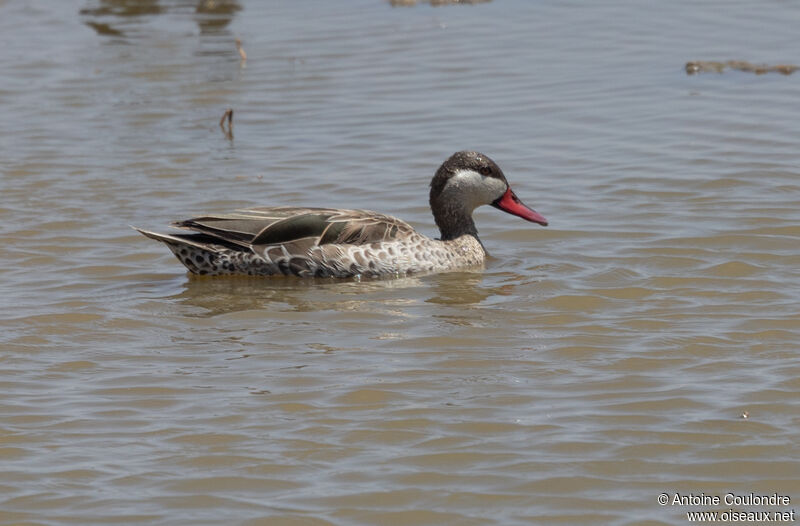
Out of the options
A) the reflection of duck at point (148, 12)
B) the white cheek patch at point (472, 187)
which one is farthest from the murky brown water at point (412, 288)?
the reflection of duck at point (148, 12)

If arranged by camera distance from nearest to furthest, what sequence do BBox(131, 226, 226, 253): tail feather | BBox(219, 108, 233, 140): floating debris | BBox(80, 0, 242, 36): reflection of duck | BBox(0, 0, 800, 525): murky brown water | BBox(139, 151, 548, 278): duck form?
BBox(0, 0, 800, 525): murky brown water
BBox(131, 226, 226, 253): tail feather
BBox(139, 151, 548, 278): duck
BBox(219, 108, 233, 140): floating debris
BBox(80, 0, 242, 36): reflection of duck

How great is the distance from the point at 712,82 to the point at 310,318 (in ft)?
25.6

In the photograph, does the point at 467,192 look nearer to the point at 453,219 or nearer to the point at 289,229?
the point at 453,219

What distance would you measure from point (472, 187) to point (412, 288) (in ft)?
4.25

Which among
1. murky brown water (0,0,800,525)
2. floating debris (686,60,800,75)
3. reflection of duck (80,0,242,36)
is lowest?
murky brown water (0,0,800,525)

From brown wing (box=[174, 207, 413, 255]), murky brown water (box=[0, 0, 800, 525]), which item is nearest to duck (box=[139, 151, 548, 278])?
brown wing (box=[174, 207, 413, 255])

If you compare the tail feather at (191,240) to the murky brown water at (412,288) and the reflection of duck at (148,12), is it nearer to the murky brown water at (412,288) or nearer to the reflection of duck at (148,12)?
the murky brown water at (412,288)

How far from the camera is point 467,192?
10914 mm

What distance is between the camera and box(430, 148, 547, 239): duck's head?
1086 cm

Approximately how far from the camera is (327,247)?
10188mm

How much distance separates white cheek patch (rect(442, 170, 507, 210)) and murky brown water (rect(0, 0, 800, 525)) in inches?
18.1

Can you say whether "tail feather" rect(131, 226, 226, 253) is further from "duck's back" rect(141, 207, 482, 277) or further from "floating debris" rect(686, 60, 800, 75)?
"floating debris" rect(686, 60, 800, 75)

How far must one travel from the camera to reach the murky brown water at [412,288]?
21.1 feet

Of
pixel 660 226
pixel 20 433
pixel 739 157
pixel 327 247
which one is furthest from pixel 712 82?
pixel 20 433
